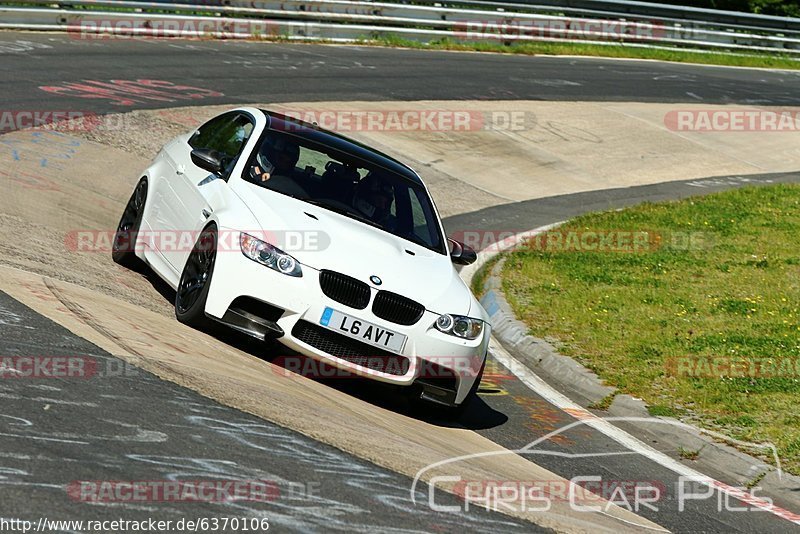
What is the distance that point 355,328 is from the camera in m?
7.40

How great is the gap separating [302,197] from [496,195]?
30.0 ft

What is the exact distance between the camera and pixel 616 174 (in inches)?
784

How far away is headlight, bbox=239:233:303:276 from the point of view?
294 inches

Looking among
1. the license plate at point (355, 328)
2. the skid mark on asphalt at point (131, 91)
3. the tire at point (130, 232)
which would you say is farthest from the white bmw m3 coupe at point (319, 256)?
the skid mark on asphalt at point (131, 91)

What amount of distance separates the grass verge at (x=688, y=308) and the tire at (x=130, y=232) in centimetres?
374

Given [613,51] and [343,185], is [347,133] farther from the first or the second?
[613,51]

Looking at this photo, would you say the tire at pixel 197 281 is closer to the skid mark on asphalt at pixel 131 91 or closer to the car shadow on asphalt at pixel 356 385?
the car shadow on asphalt at pixel 356 385

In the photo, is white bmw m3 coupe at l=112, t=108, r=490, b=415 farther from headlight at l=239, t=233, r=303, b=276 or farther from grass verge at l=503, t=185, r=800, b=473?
grass verge at l=503, t=185, r=800, b=473

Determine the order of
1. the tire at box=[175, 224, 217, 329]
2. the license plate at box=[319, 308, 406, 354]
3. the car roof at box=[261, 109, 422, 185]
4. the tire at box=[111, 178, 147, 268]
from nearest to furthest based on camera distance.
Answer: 1. the license plate at box=[319, 308, 406, 354]
2. the tire at box=[175, 224, 217, 329]
3. the car roof at box=[261, 109, 422, 185]
4. the tire at box=[111, 178, 147, 268]

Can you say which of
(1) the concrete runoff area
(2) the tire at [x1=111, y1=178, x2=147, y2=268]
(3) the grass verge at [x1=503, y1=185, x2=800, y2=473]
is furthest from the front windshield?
(3) the grass verge at [x1=503, y1=185, x2=800, y2=473]

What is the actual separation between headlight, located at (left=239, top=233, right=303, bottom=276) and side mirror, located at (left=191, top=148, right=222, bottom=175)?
1115mm

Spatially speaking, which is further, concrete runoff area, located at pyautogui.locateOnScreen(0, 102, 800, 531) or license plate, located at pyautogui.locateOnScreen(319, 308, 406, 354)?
license plate, located at pyautogui.locateOnScreen(319, 308, 406, 354)

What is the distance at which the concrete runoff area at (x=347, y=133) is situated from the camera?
6.48 meters

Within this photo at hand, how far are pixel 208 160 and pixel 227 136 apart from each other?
0.92 meters
